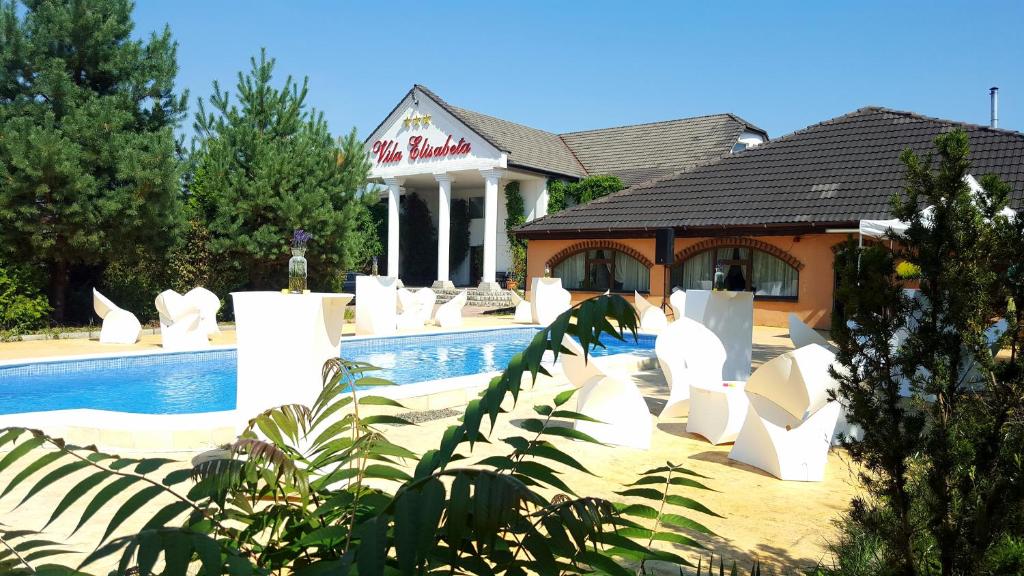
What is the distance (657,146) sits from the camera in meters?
29.0

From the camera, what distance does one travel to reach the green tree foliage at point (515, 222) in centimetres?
2748

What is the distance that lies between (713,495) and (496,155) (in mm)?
22269

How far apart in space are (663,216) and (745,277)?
292 centimetres

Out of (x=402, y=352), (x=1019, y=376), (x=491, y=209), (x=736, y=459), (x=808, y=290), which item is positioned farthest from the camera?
(x=491, y=209)

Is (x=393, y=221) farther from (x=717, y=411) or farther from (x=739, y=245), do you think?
(x=717, y=411)

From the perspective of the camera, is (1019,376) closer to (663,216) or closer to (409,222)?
(663,216)

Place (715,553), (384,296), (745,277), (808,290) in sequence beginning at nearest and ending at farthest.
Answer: (715,553) < (384,296) < (808,290) < (745,277)

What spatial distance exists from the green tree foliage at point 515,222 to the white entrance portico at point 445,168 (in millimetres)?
244

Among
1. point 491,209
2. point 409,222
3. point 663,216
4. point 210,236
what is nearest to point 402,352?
point 210,236

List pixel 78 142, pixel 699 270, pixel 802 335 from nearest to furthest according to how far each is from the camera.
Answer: pixel 802 335 < pixel 78 142 < pixel 699 270

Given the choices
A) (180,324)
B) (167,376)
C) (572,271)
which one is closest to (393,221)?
(572,271)

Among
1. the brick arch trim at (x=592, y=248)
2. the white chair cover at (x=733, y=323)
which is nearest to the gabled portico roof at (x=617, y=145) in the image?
the brick arch trim at (x=592, y=248)

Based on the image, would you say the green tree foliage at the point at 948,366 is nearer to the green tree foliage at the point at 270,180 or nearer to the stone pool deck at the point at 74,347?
the stone pool deck at the point at 74,347

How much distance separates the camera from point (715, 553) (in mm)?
3438
